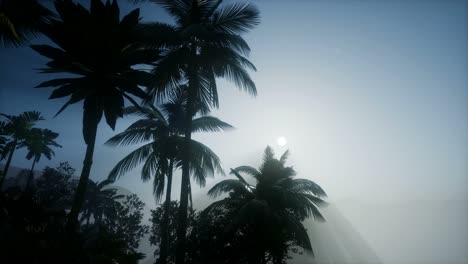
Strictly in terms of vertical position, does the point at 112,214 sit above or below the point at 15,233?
above

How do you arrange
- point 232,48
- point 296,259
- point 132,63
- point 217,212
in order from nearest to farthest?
point 132,63 → point 232,48 → point 217,212 → point 296,259

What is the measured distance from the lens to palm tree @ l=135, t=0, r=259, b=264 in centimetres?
1089

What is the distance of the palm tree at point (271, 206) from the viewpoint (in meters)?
13.2

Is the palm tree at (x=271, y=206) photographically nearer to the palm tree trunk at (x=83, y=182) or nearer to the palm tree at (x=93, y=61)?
the palm tree trunk at (x=83, y=182)

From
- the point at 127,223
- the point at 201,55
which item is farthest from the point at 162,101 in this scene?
the point at 127,223

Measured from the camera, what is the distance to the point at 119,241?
7.04 meters

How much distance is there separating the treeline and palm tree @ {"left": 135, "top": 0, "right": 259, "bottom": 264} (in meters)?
0.04

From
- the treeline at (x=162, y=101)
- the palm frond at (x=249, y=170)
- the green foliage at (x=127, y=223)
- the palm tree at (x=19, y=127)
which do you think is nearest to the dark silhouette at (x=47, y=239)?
the treeline at (x=162, y=101)

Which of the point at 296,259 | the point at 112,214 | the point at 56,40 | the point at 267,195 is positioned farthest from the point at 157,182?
the point at 296,259

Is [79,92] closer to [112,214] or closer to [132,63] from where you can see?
[132,63]

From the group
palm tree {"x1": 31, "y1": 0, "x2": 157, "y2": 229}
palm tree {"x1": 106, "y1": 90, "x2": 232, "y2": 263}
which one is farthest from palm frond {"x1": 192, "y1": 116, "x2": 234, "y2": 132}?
palm tree {"x1": 31, "y1": 0, "x2": 157, "y2": 229}

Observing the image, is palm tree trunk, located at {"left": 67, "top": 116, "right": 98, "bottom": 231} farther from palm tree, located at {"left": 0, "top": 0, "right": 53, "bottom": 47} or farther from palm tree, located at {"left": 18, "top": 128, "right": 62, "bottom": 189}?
palm tree, located at {"left": 18, "top": 128, "right": 62, "bottom": 189}

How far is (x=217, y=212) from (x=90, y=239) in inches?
354

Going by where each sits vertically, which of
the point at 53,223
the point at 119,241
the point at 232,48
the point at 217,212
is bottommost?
the point at 119,241
